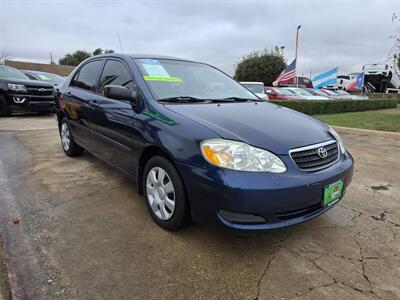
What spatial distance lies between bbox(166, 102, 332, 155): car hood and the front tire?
46cm

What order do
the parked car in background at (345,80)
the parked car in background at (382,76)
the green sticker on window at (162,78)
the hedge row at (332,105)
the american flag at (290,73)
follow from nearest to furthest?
the green sticker on window at (162,78)
the hedge row at (332,105)
the american flag at (290,73)
the parked car in background at (382,76)
the parked car in background at (345,80)

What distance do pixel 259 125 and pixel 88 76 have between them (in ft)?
8.58

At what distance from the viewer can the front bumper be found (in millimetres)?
1968

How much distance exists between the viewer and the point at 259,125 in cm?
242

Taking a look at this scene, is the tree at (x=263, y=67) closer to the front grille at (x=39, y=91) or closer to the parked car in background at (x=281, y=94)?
the parked car in background at (x=281, y=94)

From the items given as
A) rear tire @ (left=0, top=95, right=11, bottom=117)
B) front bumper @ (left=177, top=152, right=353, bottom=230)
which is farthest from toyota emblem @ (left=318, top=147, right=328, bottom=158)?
rear tire @ (left=0, top=95, right=11, bottom=117)

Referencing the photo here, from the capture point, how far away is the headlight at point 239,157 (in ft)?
6.67

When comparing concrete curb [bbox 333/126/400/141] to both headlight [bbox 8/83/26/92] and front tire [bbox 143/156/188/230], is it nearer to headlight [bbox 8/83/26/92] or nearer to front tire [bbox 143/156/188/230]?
front tire [bbox 143/156/188/230]

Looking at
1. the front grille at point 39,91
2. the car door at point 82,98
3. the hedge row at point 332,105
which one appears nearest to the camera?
the car door at point 82,98

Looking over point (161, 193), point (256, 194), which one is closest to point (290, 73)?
point (161, 193)

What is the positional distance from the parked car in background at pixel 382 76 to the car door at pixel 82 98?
95.9 feet

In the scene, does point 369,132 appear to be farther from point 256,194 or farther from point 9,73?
point 9,73

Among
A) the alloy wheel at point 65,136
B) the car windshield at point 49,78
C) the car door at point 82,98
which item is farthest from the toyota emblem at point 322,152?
the car windshield at point 49,78

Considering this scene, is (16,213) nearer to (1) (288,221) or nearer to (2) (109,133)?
(2) (109,133)
